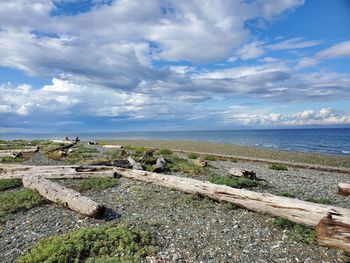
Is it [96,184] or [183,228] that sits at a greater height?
[96,184]

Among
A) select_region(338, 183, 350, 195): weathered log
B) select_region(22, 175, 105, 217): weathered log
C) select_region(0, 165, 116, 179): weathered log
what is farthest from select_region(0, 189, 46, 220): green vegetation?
select_region(338, 183, 350, 195): weathered log

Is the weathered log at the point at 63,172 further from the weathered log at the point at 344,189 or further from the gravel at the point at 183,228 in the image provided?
the weathered log at the point at 344,189

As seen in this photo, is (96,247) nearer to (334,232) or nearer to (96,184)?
(334,232)

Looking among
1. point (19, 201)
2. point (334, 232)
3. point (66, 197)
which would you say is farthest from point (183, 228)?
point (19, 201)

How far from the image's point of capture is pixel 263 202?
984 cm

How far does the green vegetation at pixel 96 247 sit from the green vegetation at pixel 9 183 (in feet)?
27.1

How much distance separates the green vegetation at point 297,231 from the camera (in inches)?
316

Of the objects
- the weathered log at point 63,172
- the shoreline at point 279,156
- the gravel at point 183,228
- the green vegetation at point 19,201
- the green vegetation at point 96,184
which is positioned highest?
the weathered log at point 63,172

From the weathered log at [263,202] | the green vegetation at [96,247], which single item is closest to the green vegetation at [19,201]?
the green vegetation at [96,247]

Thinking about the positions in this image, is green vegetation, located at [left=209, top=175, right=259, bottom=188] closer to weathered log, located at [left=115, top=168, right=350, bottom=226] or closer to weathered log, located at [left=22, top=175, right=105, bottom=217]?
weathered log, located at [left=115, top=168, right=350, bottom=226]

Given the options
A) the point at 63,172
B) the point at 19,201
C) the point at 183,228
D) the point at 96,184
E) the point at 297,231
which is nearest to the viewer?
the point at 297,231

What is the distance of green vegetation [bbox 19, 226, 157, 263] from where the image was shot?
22.7ft

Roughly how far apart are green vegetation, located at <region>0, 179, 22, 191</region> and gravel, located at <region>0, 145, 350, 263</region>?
474 centimetres

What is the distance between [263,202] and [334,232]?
2627mm
